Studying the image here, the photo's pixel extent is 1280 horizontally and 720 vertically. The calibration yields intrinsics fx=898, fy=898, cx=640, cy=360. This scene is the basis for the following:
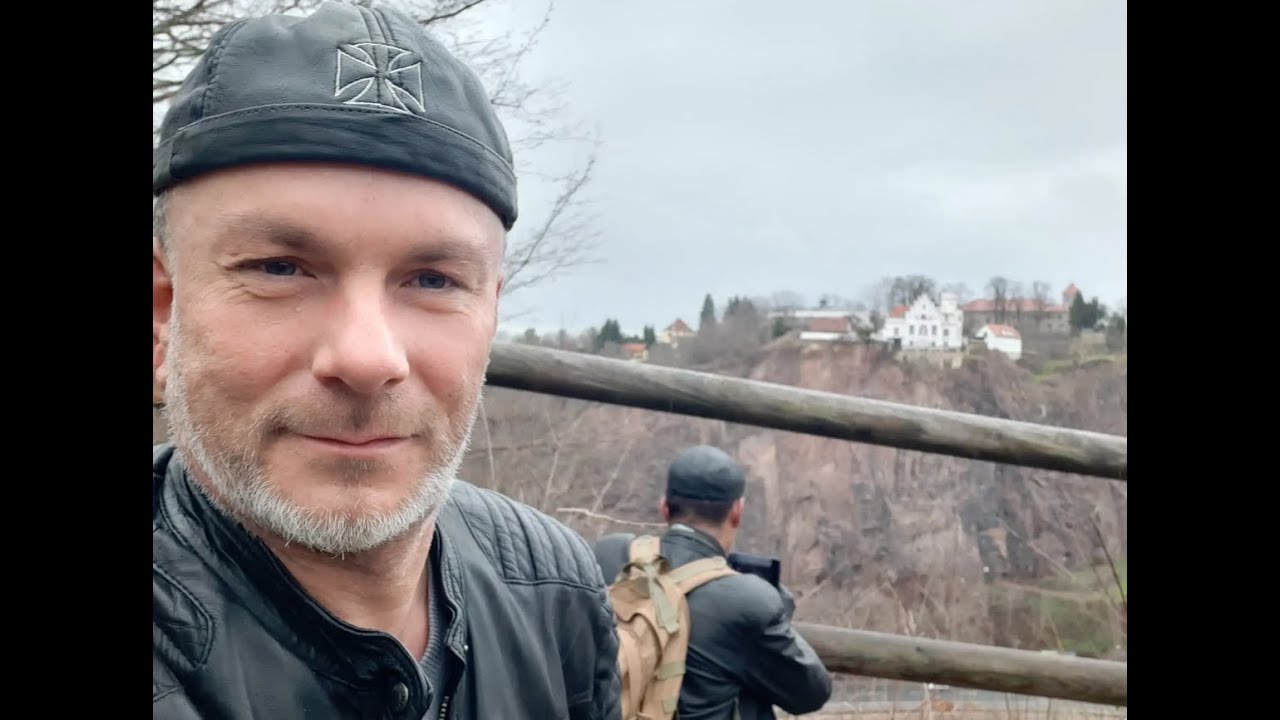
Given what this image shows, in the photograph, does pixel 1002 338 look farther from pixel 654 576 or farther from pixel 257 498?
pixel 257 498

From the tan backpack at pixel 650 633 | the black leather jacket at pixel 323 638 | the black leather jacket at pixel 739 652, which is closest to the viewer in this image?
the black leather jacket at pixel 323 638

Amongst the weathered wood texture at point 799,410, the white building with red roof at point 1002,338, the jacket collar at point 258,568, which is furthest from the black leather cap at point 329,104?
the white building with red roof at point 1002,338

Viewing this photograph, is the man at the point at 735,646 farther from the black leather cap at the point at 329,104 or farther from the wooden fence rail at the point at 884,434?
the black leather cap at the point at 329,104

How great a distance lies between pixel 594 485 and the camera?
15.7ft

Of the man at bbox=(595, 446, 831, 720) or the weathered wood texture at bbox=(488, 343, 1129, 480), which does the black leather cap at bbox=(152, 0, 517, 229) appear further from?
the man at bbox=(595, 446, 831, 720)

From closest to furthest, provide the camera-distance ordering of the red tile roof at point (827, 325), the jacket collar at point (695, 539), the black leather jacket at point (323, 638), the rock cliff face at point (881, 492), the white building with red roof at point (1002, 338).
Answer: the black leather jacket at point (323, 638), the jacket collar at point (695, 539), the rock cliff face at point (881, 492), the white building with red roof at point (1002, 338), the red tile roof at point (827, 325)

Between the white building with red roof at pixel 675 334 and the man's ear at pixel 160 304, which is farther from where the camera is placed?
the white building with red roof at pixel 675 334

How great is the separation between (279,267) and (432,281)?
159 millimetres

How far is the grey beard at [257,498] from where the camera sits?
3.01 ft

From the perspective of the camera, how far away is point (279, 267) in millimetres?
920

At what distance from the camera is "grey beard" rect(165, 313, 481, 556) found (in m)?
0.92
